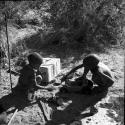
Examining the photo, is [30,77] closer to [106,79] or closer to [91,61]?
[91,61]

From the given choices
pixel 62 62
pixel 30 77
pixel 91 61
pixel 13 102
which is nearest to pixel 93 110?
pixel 91 61

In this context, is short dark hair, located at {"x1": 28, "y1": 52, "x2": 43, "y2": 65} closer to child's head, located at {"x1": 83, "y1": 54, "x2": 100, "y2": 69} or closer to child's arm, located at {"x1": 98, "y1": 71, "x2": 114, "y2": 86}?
child's head, located at {"x1": 83, "y1": 54, "x2": 100, "y2": 69}

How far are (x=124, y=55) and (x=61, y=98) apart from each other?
6.69ft

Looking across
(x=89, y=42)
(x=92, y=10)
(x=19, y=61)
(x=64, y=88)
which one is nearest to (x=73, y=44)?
(x=89, y=42)

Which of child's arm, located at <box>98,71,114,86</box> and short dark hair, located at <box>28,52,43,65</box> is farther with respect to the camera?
child's arm, located at <box>98,71,114,86</box>

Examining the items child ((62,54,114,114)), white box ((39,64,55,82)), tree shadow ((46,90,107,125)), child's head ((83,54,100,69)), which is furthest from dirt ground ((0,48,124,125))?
child's head ((83,54,100,69))

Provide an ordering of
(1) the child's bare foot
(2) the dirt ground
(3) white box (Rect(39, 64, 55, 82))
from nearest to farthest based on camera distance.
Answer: (2) the dirt ground
(1) the child's bare foot
(3) white box (Rect(39, 64, 55, 82))

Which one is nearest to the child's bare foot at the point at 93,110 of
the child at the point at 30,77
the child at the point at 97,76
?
the child at the point at 97,76

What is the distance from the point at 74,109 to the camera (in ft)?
14.7

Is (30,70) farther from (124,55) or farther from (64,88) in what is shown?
(124,55)

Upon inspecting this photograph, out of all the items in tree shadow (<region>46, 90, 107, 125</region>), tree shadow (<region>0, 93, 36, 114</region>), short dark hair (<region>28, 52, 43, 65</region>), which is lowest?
tree shadow (<region>46, 90, 107, 125</region>)

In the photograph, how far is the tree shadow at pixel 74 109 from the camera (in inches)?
166

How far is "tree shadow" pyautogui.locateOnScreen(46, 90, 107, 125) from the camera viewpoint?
4.21m

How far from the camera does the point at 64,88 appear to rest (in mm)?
4957
